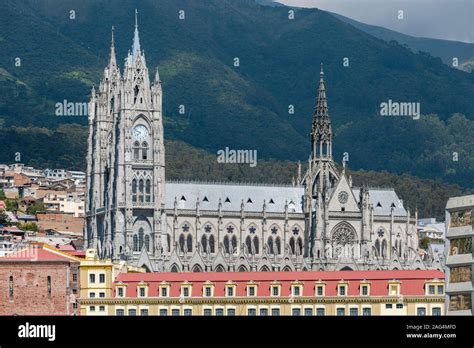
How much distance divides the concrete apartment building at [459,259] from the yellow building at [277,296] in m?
41.7

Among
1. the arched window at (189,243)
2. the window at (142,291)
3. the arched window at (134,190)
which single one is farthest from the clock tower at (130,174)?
the window at (142,291)

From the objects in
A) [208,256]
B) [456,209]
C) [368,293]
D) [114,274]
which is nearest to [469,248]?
[456,209]

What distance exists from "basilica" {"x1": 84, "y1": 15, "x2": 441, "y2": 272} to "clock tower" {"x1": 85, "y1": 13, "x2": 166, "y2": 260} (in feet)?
0.34

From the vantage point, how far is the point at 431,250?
651 feet

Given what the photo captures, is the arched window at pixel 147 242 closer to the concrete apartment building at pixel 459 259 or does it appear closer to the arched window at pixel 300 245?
the arched window at pixel 300 245

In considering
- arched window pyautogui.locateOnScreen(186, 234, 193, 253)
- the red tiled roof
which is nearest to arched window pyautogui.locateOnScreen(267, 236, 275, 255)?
arched window pyautogui.locateOnScreen(186, 234, 193, 253)

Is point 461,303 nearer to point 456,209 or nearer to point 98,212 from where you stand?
point 456,209

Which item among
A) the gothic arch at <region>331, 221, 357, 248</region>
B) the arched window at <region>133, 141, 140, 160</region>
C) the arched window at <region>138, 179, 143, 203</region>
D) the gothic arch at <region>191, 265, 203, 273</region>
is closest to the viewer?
the gothic arch at <region>191, 265, 203, 273</region>

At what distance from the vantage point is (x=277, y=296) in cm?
10669

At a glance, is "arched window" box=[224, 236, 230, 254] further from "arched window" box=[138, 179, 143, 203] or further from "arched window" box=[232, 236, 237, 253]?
"arched window" box=[138, 179, 143, 203]

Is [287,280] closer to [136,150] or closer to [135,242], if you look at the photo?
[135,242]

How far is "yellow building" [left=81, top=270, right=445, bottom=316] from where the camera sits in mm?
105438
